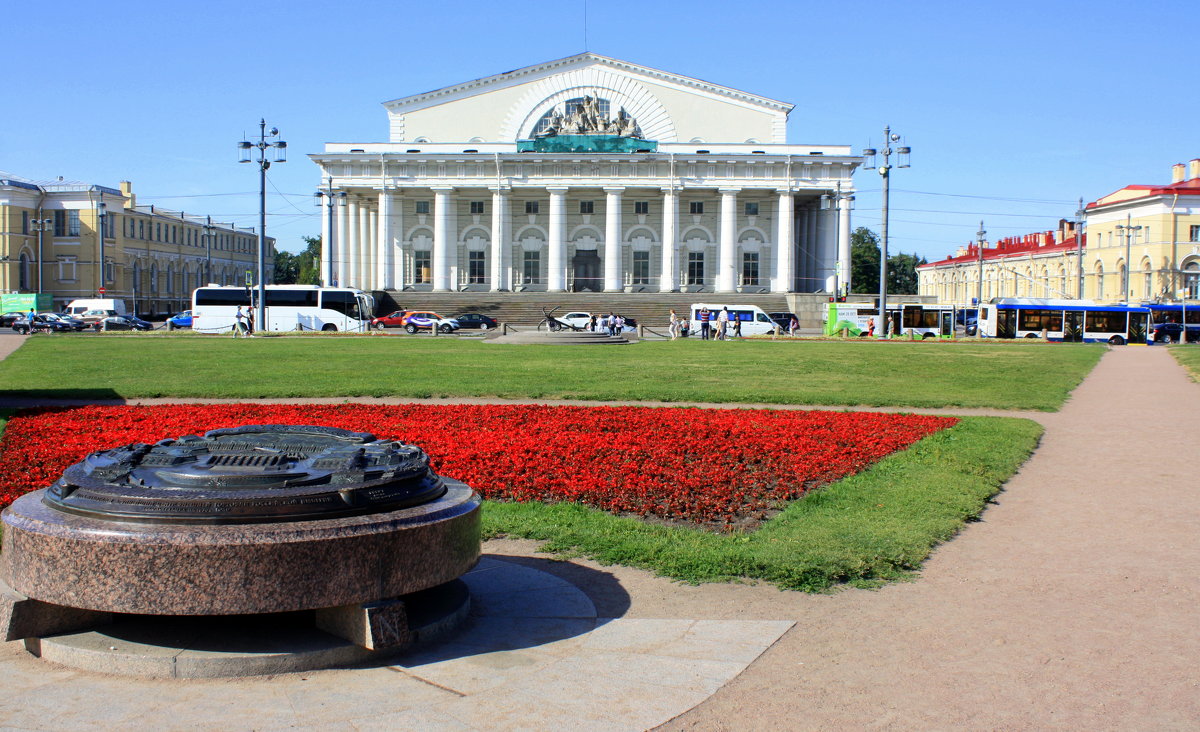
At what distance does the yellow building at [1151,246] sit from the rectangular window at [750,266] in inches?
1253

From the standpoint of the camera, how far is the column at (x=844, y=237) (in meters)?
71.3

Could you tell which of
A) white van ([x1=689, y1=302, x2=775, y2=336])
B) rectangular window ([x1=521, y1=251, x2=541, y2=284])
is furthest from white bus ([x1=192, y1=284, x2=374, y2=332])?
rectangular window ([x1=521, y1=251, x2=541, y2=284])

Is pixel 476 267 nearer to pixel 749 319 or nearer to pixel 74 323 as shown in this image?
pixel 749 319

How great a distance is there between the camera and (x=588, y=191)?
7462 cm

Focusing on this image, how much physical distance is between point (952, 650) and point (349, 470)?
127 inches

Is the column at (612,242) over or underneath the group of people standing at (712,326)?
over

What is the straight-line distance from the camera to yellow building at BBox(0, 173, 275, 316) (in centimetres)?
8556

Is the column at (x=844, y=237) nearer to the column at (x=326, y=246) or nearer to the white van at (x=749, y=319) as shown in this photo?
the white van at (x=749, y=319)

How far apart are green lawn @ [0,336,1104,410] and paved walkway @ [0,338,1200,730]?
395 inches

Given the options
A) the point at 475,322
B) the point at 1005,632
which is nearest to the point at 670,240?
the point at 475,322

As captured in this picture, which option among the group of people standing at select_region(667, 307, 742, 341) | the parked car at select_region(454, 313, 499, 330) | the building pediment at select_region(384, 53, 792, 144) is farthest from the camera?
the building pediment at select_region(384, 53, 792, 144)

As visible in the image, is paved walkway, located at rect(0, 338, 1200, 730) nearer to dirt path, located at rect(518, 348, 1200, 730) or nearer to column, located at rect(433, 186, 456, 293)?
dirt path, located at rect(518, 348, 1200, 730)

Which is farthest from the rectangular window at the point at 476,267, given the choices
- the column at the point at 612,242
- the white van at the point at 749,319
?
the white van at the point at 749,319

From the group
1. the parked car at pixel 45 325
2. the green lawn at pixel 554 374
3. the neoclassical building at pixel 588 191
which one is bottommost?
the green lawn at pixel 554 374
